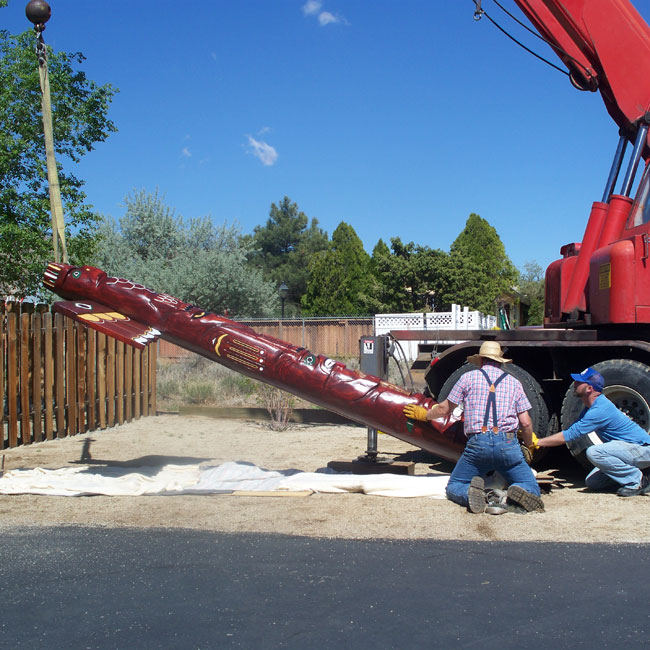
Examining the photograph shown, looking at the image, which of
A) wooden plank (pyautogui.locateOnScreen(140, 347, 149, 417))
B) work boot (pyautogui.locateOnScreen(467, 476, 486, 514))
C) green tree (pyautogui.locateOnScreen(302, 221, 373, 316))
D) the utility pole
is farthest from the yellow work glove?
green tree (pyautogui.locateOnScreen(302, 221, 373, 316))

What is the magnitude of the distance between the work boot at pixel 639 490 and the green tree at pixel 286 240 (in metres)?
48.4

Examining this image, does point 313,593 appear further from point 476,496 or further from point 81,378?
point 81,378

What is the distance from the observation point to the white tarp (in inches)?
275

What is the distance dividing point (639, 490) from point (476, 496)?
1679mm

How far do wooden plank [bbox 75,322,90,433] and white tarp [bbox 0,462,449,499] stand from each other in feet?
9.79

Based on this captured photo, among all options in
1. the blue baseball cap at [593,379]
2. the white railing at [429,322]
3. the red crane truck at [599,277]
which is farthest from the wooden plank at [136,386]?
the white railing at [429,322]

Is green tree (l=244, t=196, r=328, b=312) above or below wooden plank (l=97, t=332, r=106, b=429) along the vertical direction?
above

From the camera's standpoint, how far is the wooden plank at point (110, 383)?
11859 mm

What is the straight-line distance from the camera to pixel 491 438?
246 inches

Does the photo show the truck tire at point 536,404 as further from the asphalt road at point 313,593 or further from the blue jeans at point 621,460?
the asphalt road at point 313,593

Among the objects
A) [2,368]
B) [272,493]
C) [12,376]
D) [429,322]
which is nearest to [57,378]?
[12,376]

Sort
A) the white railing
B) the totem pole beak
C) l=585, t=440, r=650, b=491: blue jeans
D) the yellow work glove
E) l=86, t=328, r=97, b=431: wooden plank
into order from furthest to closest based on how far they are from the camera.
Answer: the white railing, l=86, t=328, r=97, b=431: wooden plank, the totem pole beak, the yellow work glove, l=585, t=440, r=650, b=491: blue jeans

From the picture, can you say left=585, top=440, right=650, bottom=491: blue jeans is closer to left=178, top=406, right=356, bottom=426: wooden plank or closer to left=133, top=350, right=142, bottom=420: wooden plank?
left=178, top=406, right=356, bottom=426: wooden plank

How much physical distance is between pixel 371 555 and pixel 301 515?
126 cm
